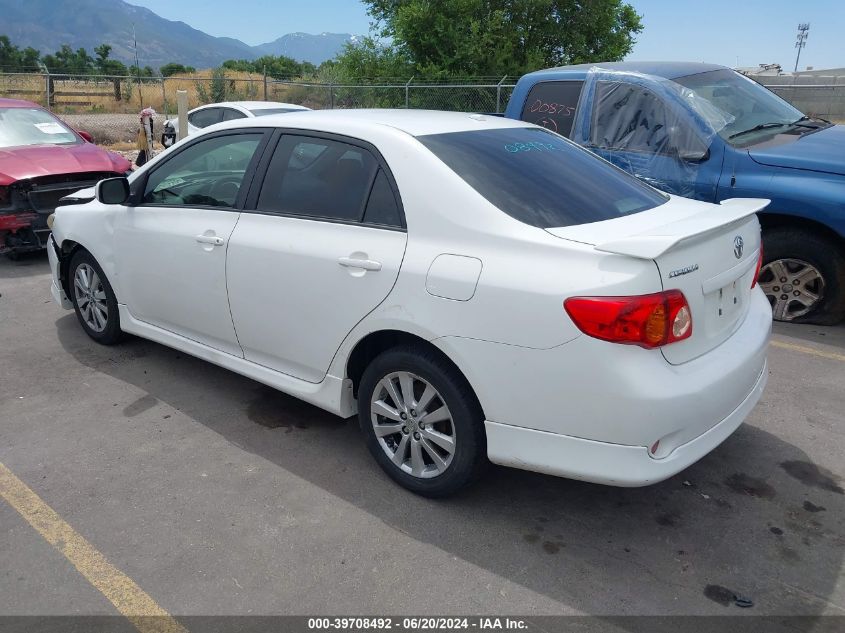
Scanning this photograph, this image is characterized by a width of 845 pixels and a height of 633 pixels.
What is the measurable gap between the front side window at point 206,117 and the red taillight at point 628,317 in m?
10.4

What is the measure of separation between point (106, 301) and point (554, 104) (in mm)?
4129

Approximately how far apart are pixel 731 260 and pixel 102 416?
3517 mm

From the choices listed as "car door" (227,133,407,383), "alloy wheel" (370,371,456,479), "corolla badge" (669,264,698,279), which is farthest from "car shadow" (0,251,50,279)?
"corolla badge" (669,264,698,279)

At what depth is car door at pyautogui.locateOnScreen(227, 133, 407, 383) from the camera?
330 cm

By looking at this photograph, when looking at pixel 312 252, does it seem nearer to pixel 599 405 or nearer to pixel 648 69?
pixel 599 405

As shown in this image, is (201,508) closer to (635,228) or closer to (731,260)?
(635,228)

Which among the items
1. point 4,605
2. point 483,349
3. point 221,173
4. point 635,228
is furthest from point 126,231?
point 635,228

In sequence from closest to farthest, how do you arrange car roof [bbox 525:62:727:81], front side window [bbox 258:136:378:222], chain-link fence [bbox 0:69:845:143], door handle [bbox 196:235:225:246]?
1. front side window [bbox 258:136:378:222]
2. door handle [bbox 196:235:225:246]
3. car roof [bbox 525:62:727:81]
4. chain-link fence [bbox 0:69:845:143]

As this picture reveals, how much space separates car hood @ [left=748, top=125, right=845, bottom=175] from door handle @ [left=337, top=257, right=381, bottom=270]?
3.62 metres

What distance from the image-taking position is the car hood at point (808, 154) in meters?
5.18

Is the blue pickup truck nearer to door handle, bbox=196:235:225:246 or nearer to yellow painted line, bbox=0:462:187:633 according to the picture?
door handle, bbox=196:235:225:246

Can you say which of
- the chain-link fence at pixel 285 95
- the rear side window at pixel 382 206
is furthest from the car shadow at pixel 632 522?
the chain-link fence at pixel 285 95

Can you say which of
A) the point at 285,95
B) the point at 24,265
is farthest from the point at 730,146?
the point at 285,95

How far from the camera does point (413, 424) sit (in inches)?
128
